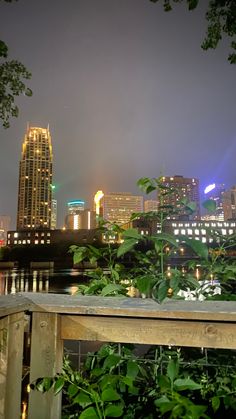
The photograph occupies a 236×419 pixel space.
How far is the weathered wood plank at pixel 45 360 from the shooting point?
2004mm

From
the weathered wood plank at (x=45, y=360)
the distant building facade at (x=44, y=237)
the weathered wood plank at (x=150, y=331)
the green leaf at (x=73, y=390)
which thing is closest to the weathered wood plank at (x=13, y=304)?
the weathered wood plank at (x=45, y=360)

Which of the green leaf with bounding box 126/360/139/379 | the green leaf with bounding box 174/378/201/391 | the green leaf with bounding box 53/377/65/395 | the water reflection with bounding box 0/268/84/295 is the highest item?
the green leaf with bounding box 126/360/139/379

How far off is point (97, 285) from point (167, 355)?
30.8 inches

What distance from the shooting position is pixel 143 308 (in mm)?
1915

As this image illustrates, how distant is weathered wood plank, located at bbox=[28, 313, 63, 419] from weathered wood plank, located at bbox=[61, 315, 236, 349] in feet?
0.23

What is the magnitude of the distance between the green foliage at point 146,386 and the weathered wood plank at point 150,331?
0.47 feet

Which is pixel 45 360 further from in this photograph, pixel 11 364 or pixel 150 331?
pixel 150 331

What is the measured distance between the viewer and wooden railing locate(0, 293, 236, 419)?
188 cm

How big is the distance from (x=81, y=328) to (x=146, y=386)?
0.79 meters

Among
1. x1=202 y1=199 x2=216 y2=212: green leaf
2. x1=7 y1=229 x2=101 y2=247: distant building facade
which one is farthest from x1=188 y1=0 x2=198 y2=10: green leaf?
x1=7 y1=229 x2=101 y2=247: distant building facade

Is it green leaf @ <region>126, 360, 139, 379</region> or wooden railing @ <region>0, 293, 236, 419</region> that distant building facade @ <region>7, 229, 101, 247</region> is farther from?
green leaf @ <region>126, 360, 139, 379</region>

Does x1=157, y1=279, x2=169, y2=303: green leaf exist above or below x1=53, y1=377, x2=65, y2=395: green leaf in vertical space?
above

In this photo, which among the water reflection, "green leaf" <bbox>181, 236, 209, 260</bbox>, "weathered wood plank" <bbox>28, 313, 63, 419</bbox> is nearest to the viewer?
"weathered wood plank" <bbox>28, 313, 63, 419</bbox>

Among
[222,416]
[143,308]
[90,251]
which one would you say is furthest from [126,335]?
[90,251]
